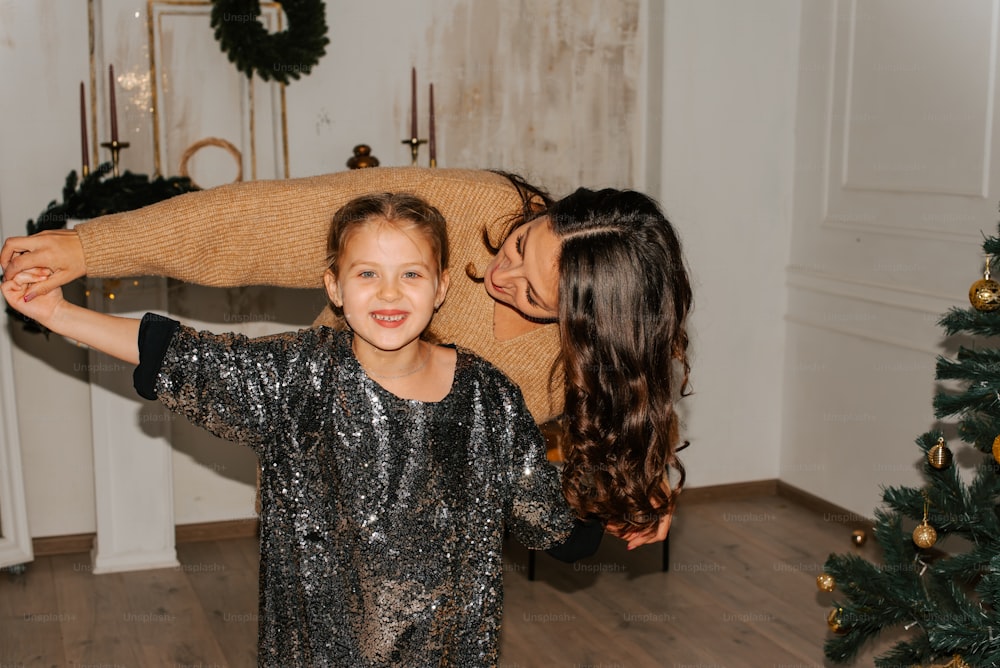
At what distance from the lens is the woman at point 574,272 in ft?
6.32

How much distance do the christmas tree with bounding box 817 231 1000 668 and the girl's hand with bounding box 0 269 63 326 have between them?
177 centimetres

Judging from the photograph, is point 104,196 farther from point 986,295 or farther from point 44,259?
point 986,295

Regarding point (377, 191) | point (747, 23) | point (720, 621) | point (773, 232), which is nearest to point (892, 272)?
point (773, 232)

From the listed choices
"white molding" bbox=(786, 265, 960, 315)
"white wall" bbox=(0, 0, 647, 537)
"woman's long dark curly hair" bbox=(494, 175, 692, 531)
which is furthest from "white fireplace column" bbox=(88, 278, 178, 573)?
"white molding" bbox=(786, 265, 960, 315)

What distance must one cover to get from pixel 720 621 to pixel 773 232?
1618 millimetres

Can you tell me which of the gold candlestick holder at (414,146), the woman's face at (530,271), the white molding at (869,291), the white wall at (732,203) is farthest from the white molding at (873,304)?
the woman's face at (530,271)

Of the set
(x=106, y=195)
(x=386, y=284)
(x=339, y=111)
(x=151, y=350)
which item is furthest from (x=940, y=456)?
(x=106, y=195)

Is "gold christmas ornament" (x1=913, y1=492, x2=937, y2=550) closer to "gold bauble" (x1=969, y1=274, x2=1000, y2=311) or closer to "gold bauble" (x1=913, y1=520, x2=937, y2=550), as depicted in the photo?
"gold bauble" (x1=913, y1=520, x2=937, y2=550)

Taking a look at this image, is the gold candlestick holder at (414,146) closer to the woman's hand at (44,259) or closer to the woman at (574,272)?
the woman at (574,272)

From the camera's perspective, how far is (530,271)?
1.97m

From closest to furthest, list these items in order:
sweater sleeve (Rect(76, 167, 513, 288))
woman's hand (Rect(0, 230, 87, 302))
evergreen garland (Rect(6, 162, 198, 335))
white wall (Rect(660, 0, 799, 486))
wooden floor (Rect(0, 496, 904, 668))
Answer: woman's hand (Rect(0, 230, 87, 302)) < sweater sleeve (Rect(76, 167, 513, 288)) < wooden floor (Rect(0, 496, 904, 668)) < evergreen garland (Rect(6, 162, 198, 335)) < white wall (Rect(660, 0, 799, 486))

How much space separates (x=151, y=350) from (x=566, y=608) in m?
2.08

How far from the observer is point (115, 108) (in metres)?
3.47

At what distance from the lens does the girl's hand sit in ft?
5.59
